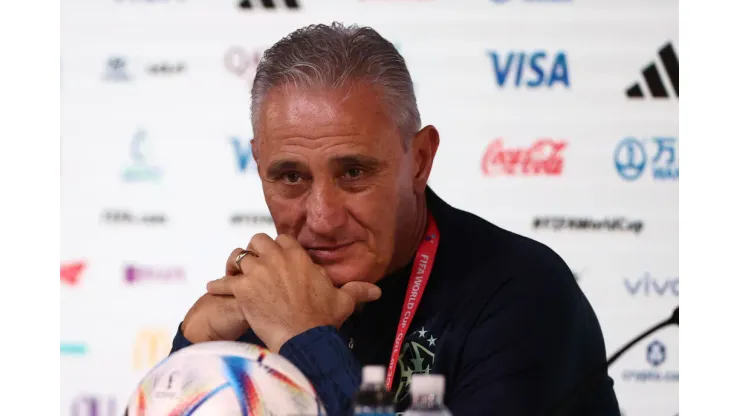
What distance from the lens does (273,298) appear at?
187 centimetres

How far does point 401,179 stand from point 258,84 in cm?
38

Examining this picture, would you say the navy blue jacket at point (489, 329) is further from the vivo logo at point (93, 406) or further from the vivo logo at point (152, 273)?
the vivo logo at point (93, 406)

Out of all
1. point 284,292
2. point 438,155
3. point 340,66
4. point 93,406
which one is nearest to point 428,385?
point 284,292

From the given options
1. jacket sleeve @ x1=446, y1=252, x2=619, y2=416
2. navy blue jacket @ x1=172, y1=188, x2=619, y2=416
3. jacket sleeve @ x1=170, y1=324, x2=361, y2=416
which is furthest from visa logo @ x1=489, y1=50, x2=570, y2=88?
jacket sleeve @ x1=170, y1=324, x2=361, y2=416

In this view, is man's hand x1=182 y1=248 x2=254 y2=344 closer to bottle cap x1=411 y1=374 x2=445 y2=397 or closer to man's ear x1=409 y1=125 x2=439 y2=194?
man's ear x1=409 y1=125 x2=439 y2=194

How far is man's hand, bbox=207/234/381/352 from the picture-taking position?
6.02ft

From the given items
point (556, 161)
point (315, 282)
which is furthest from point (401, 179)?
point (556, 161)

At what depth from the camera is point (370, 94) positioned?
6.74 ft

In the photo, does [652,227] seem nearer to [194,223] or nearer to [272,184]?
[194,223]

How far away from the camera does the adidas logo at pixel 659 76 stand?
13.7 feet

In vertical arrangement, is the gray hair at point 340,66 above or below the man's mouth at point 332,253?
above

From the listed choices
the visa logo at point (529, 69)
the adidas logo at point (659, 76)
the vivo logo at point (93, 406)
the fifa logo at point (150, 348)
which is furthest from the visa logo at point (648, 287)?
the vivo logo at point (93, 406)

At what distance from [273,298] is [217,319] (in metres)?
0.17

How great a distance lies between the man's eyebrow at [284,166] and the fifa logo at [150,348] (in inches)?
87.8
